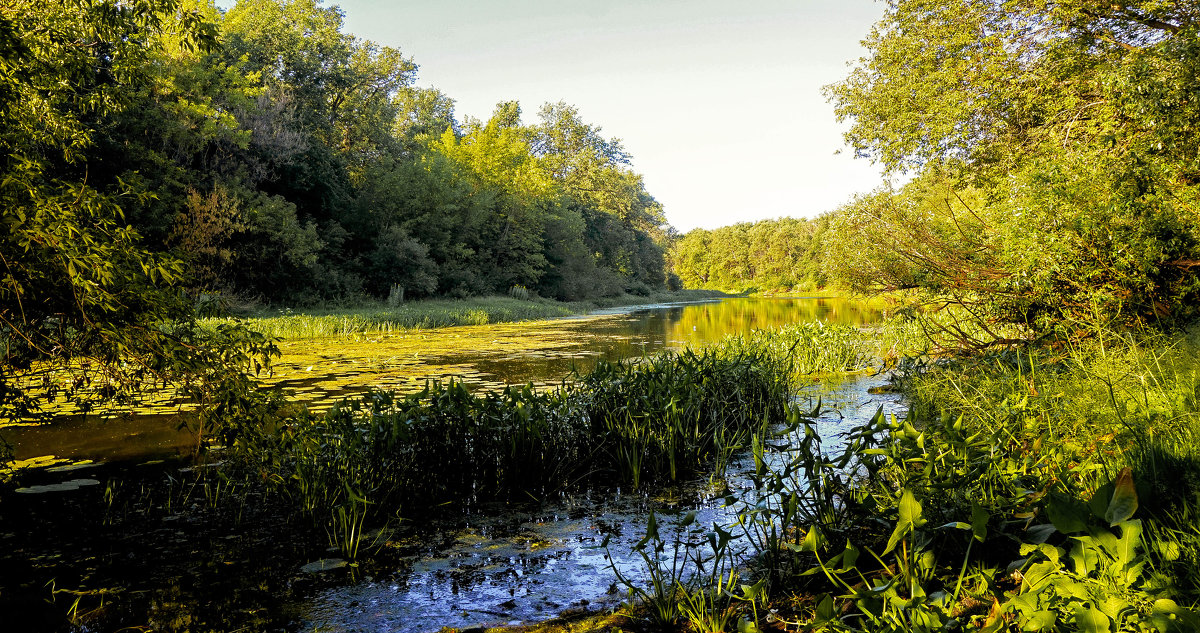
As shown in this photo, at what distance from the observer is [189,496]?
5.07 metres

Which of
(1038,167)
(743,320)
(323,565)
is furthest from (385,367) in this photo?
(743,320)

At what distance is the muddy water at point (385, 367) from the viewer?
701 cm

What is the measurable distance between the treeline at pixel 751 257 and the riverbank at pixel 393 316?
5494 cm

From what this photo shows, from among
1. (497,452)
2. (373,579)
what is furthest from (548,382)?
(373,579)

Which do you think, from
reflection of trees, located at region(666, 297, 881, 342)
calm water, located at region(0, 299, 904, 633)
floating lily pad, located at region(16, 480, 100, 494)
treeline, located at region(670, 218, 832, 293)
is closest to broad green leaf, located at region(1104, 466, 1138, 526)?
calm water, located at region(0, 299, 904, 633)

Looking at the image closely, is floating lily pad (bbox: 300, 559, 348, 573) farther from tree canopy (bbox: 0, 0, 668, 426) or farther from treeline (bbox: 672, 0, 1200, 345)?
treeline (bbox: 672, 0, 1200, 345)

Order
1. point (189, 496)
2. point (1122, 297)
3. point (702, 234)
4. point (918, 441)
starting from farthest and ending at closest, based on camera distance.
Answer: point (702, 234)
point (1122, 297)
point (189, 496)
point (918, 441)

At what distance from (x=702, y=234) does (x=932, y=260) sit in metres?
107

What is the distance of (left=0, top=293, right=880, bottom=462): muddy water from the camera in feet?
23.0

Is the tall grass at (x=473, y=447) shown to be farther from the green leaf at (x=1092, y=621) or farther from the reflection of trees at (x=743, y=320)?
the reflection of trees at (x=743, y=320)

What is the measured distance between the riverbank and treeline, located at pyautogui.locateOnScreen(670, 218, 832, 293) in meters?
54.9

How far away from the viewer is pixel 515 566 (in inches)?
155

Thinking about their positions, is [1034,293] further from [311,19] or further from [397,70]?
[397,70]

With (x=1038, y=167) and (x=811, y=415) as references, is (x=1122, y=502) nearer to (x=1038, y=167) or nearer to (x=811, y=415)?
(x=811, y=415)
